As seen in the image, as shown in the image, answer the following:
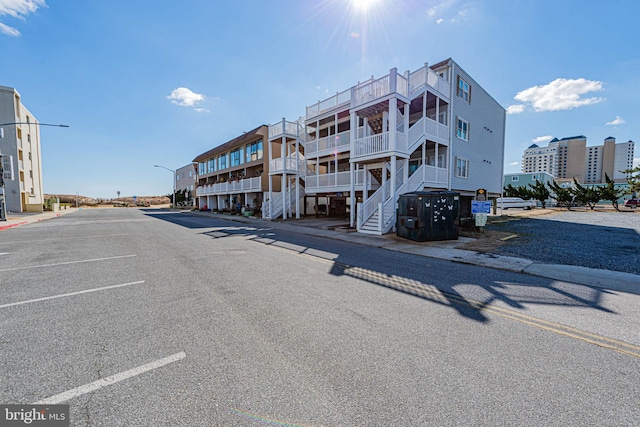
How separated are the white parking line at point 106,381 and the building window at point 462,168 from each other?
19.4 m

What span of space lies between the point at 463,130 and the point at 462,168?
266cm

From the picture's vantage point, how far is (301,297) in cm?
473

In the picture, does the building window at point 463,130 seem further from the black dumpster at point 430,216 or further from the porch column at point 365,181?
the black dumpster at point 430,216

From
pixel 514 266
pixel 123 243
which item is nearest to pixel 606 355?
pixel 514 266

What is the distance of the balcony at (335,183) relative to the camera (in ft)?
56.1

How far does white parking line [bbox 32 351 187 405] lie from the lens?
2.25 m

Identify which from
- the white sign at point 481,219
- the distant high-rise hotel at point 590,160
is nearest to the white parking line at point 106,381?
the white sign at point 481,219

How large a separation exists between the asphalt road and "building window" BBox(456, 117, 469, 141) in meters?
14.9

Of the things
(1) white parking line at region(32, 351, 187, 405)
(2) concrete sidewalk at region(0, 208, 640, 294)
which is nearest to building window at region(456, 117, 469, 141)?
(2) concrete sidewalk at region(0, 208, 640, 294)

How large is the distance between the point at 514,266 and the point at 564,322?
11.8 ft

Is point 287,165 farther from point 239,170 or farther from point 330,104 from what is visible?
point 239,170

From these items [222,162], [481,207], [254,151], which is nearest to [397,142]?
[481,207]

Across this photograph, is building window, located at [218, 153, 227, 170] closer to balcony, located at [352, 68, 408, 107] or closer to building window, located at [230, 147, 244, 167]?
building window, located at [230, 147, 244, 167]

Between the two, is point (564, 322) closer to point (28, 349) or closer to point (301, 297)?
point (301, 297)
